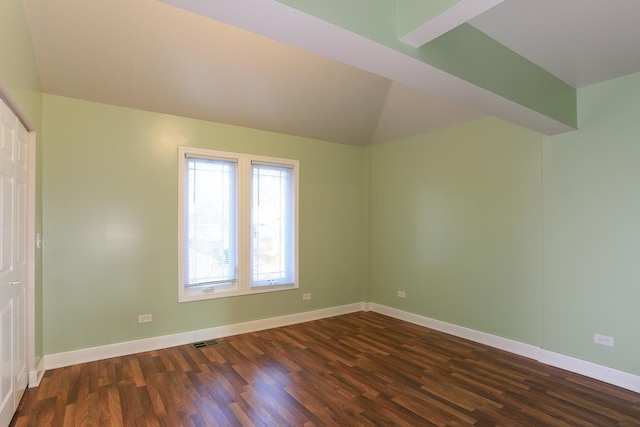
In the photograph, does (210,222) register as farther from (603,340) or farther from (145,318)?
(603,340)

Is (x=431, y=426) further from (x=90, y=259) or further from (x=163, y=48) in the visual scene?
(x=163, y=48)

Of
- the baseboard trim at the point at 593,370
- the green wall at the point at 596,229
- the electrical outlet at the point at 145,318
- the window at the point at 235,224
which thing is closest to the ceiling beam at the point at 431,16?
the green wall at the point at 596,229

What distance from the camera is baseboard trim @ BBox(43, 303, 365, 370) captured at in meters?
3.27

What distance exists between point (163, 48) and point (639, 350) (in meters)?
4.95

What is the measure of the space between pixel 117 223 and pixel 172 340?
1.44 m

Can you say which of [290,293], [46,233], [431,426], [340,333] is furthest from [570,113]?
[46,233]

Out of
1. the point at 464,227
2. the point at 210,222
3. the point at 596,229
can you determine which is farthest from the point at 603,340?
the point at 210,222

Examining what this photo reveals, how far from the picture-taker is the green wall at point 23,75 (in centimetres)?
201

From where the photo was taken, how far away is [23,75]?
8.01 ft

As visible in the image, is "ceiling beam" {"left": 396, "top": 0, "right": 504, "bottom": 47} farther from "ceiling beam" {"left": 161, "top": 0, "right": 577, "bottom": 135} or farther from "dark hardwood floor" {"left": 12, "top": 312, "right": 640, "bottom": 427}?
"dark hardwood floor" {"left": 12, "top": 312, "right": 640, "bottom": 427}

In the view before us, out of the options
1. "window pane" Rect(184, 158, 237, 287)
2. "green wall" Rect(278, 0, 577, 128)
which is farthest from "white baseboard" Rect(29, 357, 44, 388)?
"green wall" Rect(278, 0, 577, 128)

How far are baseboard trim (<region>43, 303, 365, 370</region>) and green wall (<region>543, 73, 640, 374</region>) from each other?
115 inches

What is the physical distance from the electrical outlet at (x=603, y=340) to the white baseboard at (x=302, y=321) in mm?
209

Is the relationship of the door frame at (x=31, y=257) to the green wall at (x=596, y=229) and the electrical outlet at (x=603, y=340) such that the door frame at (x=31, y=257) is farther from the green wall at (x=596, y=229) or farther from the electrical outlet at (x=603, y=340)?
the electrical outlet at (x=603, y=340)
